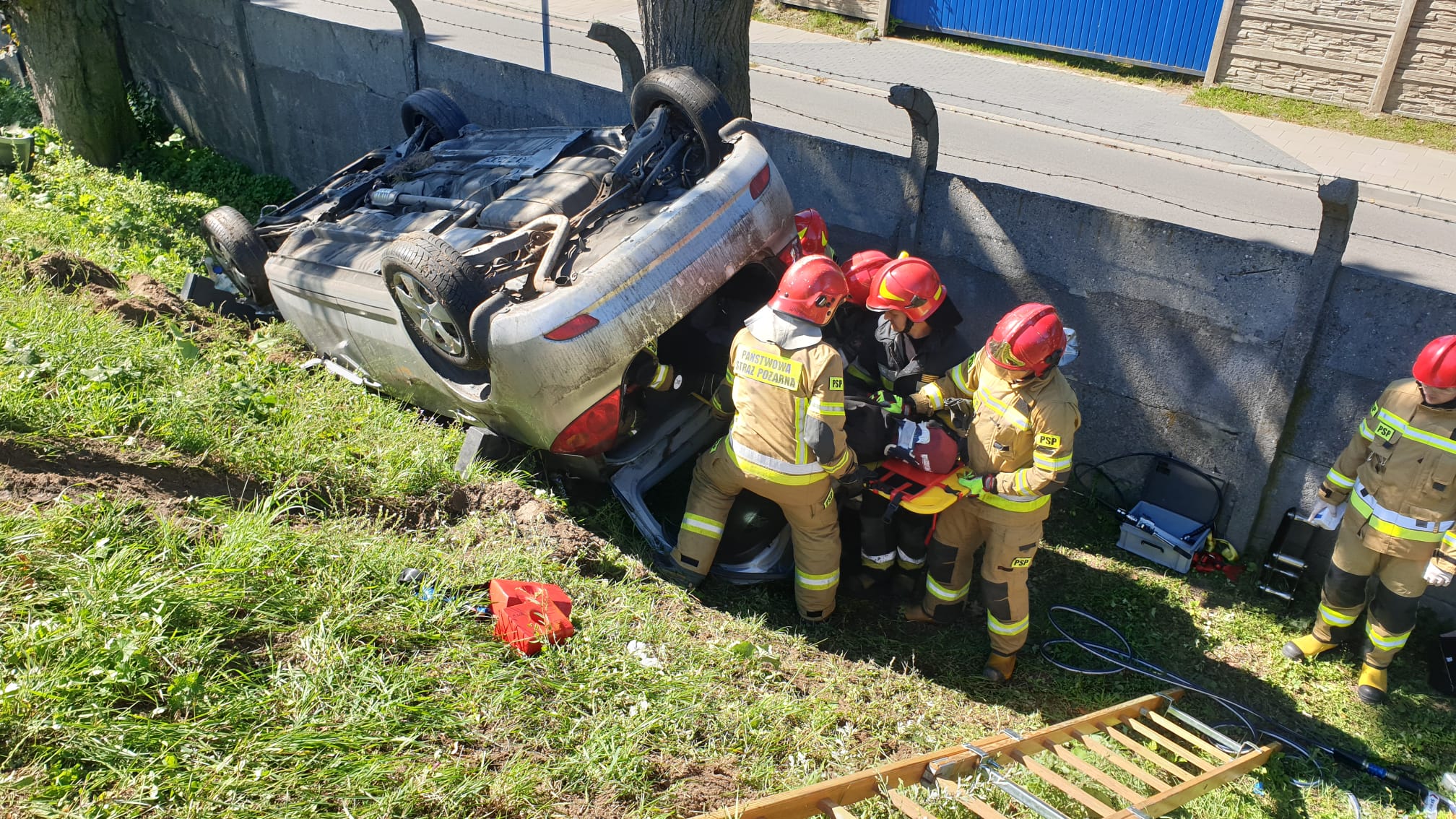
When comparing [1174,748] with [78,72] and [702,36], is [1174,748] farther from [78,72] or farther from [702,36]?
[78,72]

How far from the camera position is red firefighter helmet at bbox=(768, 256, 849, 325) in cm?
417

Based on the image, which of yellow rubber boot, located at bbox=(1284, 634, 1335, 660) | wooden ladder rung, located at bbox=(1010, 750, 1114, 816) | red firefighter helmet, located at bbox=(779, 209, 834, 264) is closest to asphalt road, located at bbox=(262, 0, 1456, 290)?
red firefighter helmet, located at bbox=(779, 209, 834, 264)

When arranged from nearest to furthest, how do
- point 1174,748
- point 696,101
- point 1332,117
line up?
point 1174,748
point 696,101
point 1332,117

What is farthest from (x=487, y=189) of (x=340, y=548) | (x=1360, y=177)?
(x=1360, y=177)

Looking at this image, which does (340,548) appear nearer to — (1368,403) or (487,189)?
(487,189)

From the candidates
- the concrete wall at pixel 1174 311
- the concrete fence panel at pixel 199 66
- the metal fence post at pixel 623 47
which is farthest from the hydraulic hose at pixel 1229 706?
the concrete fence panel at pixel 199 66

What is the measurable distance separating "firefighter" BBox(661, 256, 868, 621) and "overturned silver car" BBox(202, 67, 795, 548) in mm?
311

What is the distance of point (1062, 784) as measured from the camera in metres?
3.41

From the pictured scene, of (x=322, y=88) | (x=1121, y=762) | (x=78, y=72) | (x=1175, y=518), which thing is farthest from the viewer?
(x=78, y=72)

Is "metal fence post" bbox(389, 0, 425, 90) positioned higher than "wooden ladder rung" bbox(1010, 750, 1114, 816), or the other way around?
"metal fence post" bbox(389, 0, 425, 90)

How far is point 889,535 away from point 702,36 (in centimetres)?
318

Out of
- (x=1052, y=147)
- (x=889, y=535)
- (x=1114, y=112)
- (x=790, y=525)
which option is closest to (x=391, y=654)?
(x=790, y=525)

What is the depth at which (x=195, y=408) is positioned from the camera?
475 centimetres

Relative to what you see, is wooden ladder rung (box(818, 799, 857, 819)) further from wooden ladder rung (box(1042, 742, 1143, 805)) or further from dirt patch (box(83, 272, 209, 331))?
dirt patch (box(83, 272, 209, 331))
